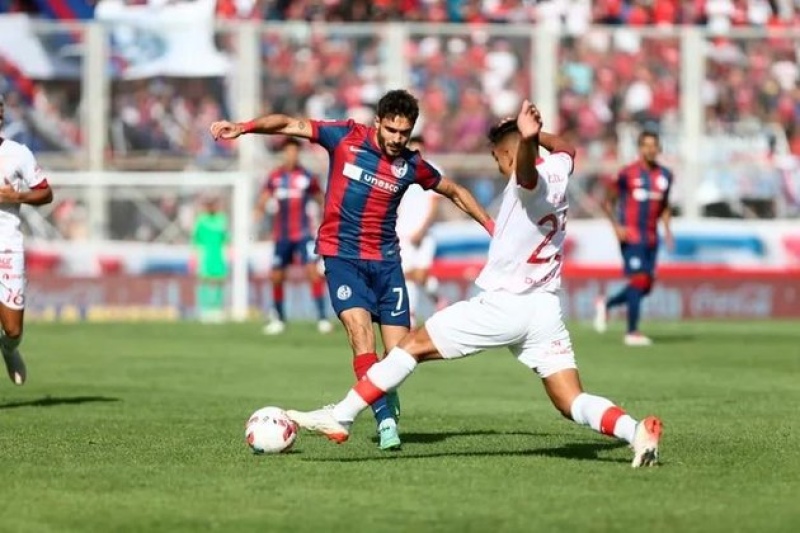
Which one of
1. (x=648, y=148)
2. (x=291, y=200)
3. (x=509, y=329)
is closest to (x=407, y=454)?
(x=509, y=329)

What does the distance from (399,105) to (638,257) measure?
41.8ft

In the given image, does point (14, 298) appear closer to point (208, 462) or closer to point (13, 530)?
point (208, 462)

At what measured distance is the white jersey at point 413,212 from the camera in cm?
2403

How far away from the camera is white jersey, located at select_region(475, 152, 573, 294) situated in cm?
1029

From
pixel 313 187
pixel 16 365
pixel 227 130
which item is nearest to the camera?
pixel 227 130

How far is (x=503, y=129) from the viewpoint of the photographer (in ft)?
33.5

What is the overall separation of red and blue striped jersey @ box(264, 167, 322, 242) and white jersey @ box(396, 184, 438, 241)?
251 cm

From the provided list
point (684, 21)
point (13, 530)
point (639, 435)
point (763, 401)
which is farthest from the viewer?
point (684, 21)

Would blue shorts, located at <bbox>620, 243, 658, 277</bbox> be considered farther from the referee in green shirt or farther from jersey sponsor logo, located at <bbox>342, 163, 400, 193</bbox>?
jersey sponsor logo, located at <bbox>342, 163, 400, 193</bbox>

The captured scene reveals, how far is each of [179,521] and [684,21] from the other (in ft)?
94.7

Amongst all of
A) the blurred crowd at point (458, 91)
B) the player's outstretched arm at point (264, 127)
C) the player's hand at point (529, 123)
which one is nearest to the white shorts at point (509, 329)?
the player's hand at point (529, 123)

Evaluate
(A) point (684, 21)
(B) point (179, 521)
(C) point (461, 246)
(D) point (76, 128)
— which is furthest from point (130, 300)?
(B) point (179, 521)

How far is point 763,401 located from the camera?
15102 millimetres

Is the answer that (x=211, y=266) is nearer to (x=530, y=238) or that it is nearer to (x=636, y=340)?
(x=636, y=340)
